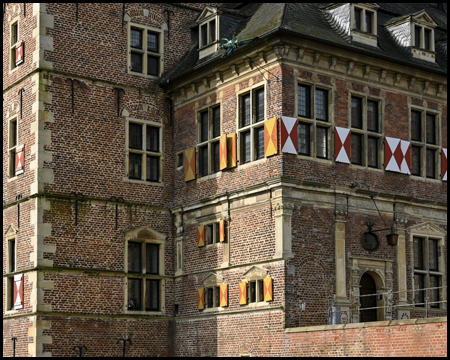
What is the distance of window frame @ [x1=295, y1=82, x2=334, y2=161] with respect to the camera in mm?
25500

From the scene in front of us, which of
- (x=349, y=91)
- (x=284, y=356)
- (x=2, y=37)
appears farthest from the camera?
(x=2, y=37)

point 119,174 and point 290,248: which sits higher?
point 119,174

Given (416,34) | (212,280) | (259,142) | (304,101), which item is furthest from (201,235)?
(416,34)

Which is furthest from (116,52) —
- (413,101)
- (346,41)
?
(413,101)

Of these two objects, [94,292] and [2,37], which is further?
[2,37]

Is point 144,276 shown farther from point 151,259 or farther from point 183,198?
point 183,198

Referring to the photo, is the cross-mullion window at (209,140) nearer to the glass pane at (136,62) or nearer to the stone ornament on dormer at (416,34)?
the glass pane at (136,62)

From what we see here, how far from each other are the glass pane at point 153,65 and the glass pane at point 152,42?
0.28 m

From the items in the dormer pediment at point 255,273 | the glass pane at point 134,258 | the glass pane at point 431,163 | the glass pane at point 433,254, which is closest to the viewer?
the dormer pediment at point 255,273

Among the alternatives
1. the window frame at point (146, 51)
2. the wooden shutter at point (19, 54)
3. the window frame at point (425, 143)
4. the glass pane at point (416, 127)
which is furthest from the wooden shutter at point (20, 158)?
the glass pane at point (416, 127)

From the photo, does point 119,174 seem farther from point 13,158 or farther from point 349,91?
point 349,91

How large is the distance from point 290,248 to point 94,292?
239 inches

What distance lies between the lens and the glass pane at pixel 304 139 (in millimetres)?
25453

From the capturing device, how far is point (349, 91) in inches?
1039
